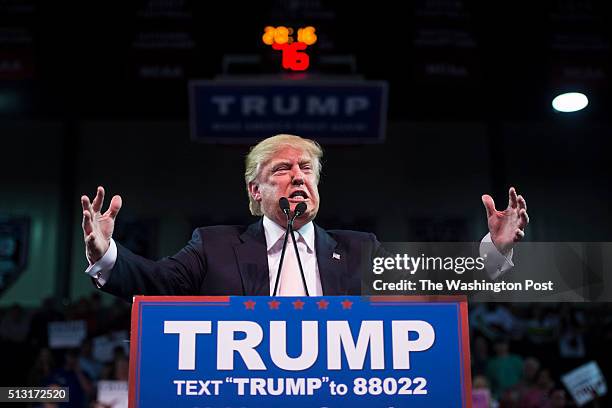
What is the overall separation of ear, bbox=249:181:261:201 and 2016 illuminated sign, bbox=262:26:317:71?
3.92m

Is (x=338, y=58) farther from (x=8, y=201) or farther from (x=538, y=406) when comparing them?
(x=8, y=201)

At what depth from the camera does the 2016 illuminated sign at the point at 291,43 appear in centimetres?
666

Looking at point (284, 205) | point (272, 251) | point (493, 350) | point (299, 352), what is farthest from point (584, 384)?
point (299, 352)

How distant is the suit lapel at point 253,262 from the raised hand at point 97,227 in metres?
0.48

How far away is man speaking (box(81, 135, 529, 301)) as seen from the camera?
2467 mm

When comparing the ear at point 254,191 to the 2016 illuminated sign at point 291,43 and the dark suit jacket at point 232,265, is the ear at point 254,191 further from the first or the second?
the 2016 illuminated sign at point 291,43

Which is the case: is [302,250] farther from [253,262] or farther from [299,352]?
[299,352]

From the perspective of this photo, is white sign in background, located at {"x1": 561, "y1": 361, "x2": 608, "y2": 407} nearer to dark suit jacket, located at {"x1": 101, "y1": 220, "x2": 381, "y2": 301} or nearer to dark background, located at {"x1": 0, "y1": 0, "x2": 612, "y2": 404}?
dark background, located at {"x1": 0, "y1": 0, "x2": 612, "y2": 404}

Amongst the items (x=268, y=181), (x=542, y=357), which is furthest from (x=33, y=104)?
(x=268, y=181)

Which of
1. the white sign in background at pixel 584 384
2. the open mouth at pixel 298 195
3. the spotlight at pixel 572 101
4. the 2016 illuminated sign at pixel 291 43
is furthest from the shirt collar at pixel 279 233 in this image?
the white sign in background at pixel 584 384

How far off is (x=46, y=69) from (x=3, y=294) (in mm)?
5519

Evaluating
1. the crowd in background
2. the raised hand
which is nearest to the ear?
the raised hand

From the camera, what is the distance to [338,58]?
23.3 feet

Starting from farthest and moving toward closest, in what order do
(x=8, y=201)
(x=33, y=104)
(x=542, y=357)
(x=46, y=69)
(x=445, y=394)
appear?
(x=8, y=201) < (x=33, y=104) < (x=542, y=357) < (x=46, y=69) < (x=445, y=394)
